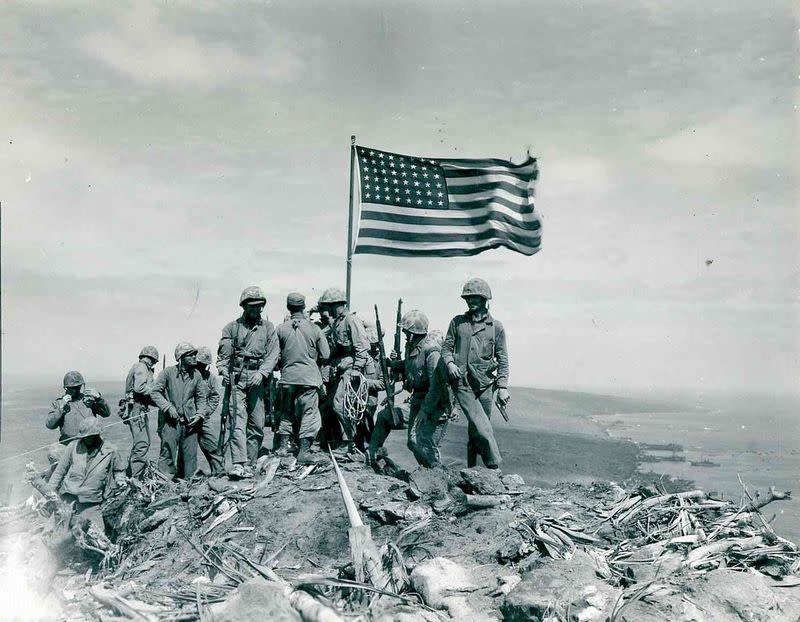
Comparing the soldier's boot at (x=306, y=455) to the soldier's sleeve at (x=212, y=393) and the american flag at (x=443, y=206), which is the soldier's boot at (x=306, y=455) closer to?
the soldier's sleeve at (x=212, y=393)

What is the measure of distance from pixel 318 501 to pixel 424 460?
1641mm

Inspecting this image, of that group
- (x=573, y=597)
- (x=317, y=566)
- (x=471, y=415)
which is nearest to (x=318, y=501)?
(x=317, y=566)

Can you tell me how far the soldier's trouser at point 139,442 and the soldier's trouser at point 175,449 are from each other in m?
0.21

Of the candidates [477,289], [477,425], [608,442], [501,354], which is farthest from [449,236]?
[608,442]

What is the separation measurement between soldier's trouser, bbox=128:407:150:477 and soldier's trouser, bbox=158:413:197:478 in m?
0.21

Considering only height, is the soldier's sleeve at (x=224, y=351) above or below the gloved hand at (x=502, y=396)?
above

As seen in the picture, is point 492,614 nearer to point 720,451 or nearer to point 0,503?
point 0,503

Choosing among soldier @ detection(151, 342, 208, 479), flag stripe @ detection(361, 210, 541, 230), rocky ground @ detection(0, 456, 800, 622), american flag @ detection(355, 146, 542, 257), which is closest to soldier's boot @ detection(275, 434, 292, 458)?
rocky ground @ detection(0, 456, 800, 622)

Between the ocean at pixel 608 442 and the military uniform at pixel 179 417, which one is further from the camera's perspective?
the ocean at pixel 608 442

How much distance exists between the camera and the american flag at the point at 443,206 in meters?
10.8

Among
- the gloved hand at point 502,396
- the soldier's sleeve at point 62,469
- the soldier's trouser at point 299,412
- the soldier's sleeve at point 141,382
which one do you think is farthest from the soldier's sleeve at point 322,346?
the soldier's sleeve at point 62,469

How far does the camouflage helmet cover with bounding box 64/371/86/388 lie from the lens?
991 centimetres

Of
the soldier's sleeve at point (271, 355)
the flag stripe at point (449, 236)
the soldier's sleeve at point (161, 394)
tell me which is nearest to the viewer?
the soldier's sleeve at point (271, 355)

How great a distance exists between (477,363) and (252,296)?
3.07 m
